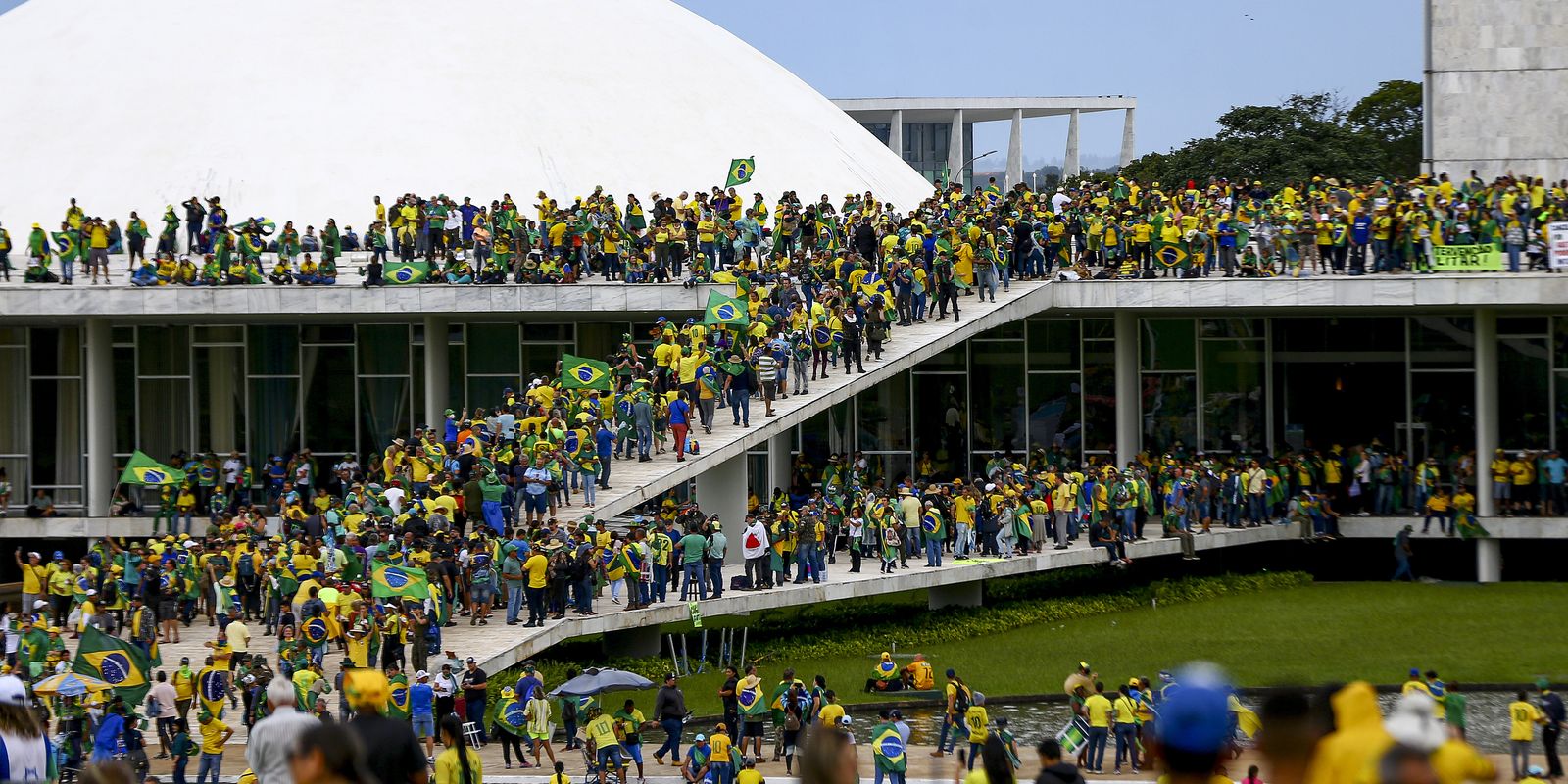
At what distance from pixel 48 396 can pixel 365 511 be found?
1473 cm

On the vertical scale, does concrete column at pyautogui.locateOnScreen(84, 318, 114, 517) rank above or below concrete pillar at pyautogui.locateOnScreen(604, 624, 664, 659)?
above

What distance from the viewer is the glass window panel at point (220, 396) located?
3638cm

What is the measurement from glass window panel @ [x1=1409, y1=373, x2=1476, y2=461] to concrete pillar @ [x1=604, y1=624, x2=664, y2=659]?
15930 mm

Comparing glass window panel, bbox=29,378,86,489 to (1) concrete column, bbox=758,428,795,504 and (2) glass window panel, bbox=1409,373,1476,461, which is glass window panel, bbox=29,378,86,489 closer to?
(1) concrete column, bbox=758,428,795,504

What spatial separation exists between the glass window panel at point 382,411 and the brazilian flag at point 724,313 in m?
10.1

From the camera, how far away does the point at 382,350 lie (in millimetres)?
36094

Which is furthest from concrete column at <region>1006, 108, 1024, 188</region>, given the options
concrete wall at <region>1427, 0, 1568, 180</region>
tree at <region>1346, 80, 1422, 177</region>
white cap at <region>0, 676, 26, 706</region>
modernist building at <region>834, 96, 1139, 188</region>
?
white cap at <region>0, 676, 26, 706</region>

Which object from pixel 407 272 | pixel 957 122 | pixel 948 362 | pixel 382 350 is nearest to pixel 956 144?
pixel 957 122

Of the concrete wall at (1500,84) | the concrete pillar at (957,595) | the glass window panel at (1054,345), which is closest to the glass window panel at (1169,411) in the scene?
the glass window panel at (1054,345)

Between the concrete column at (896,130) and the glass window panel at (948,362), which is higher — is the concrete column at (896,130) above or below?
above

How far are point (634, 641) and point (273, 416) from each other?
13.4 metres

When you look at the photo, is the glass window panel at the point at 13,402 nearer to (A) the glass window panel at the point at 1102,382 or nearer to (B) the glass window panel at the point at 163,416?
(B) the glass window panel at the point at 163,416

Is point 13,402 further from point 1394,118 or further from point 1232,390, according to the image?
point 1394,118

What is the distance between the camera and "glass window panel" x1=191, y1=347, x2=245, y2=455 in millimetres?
36375
